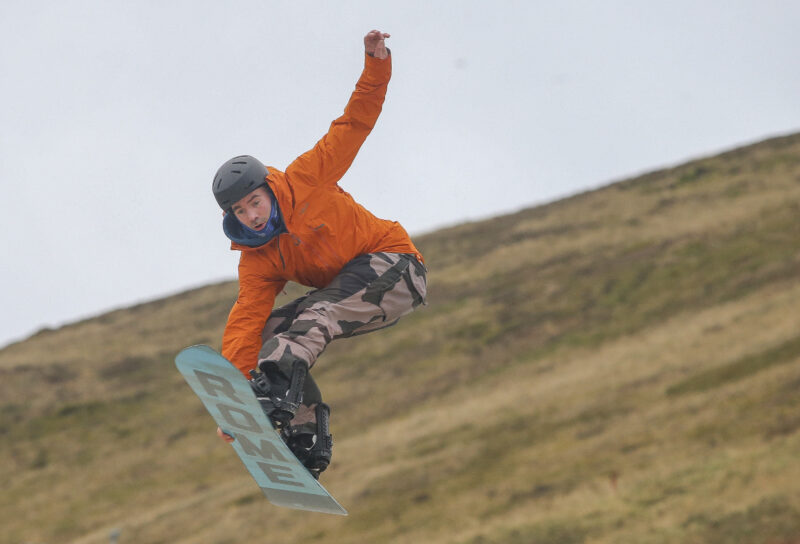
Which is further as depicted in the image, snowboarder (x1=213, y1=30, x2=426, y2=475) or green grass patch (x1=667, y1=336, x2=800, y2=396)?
green grass patch (x1=667, y1=336, x2=800, y2=396)

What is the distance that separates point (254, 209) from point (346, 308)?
42.1 inches

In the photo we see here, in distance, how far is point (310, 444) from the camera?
336 inches

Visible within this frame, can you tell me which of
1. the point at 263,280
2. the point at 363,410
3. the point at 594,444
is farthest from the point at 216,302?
the point at 263,280

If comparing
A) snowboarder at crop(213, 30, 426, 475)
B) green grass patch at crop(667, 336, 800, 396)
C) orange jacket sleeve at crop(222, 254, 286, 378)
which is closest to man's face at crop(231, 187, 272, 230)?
snowboarder at crop(213, 30, 426, 475)

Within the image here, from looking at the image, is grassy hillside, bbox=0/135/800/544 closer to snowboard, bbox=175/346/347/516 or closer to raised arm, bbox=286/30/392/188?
snowboard, bbox=175/346/347/516

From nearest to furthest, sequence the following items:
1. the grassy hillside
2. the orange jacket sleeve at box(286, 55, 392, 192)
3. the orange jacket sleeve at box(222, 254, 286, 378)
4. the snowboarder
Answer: the snowboarder → the orange jacket sleeve at box(286, 55, 392, 192) → the orange jacket sleeve at box(222, 254, 286, 378) → the grassy hillside

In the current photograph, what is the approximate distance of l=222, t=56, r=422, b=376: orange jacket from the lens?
323 inches

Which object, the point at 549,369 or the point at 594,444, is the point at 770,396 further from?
the point at 549,369

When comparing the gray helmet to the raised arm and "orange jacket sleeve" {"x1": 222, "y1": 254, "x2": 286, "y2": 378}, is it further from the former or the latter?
"orange jacket sleeve" {"x1": 222, "y1": 254, "x2": 286, "y2": 378}

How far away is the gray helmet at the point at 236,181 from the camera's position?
315 inches

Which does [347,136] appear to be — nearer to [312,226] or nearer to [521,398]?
[312,226]

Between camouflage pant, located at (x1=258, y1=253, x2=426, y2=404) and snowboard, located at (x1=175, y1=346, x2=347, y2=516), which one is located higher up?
camouflage pant, located at (x1=258, y1=253, x2=426, y2=404)

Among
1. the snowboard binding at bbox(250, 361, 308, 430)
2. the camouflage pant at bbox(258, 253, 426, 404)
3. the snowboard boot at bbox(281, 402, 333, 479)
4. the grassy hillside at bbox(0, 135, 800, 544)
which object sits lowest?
the grassy hillside at bbox(0, 135, 800, 544)

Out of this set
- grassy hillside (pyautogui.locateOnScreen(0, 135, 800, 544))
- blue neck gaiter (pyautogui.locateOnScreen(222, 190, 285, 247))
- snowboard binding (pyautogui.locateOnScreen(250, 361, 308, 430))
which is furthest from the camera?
grassy hillside (pyautogui.locateOnScreen(0, 135, 800, 544))
